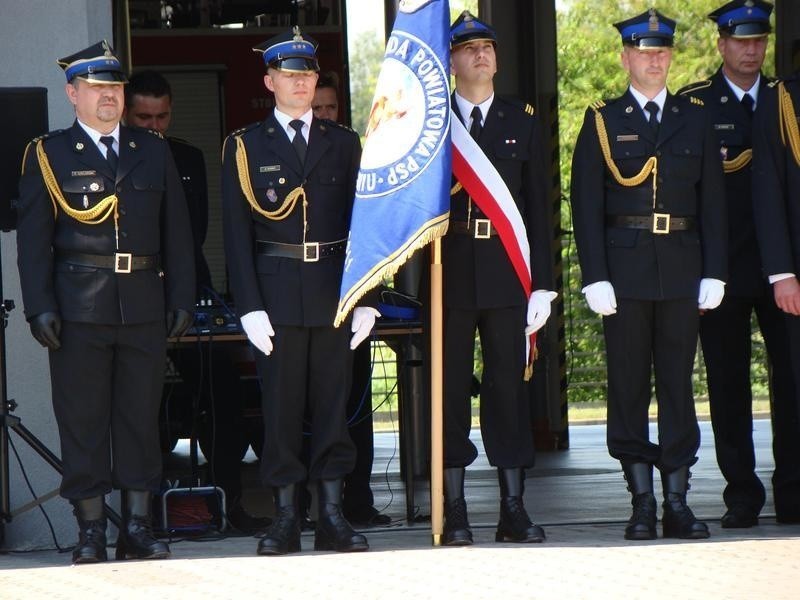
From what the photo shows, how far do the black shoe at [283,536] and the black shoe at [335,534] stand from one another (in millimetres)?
90

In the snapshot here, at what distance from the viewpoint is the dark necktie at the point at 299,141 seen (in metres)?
6.22

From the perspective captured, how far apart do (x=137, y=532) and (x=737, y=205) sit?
275 cm

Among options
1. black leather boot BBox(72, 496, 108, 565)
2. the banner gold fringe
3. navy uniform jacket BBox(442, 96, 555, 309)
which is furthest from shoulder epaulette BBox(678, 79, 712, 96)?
black leather boot BBox(72, 496, 108, 565)

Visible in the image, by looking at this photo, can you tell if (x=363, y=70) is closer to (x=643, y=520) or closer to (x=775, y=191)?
(x=775, y=191)

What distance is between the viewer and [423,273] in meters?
6.49

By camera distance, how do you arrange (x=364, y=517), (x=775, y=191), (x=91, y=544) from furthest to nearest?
(x=364, y=517) → (x=775, y=191) → (x=91, y=544)

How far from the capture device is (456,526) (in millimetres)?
6215

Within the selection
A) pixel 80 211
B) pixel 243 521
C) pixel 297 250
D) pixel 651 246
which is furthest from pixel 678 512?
pixel 80 211

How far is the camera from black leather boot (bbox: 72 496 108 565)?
6.03m

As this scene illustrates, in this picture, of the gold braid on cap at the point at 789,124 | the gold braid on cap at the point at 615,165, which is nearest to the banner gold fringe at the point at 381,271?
the gold braid on cap at the point at 615,165

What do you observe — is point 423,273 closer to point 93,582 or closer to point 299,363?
point 299,363

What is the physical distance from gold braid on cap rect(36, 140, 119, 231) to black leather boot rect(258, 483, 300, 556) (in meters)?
1.20

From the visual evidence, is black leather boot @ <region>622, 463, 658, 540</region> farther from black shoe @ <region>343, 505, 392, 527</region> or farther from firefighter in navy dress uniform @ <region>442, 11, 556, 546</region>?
black shoe @ <region>343, 505, 392, 527</region>

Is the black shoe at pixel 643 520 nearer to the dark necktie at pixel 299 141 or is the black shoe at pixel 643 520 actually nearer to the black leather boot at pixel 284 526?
the black leather boot at pixel 284 526
